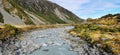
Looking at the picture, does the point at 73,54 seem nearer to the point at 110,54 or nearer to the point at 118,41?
the point at 110,54

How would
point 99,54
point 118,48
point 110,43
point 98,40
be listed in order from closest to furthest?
point 99,54 < point 118,48 < point 110,43 < point 98,40

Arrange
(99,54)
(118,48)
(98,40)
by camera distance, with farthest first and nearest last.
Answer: (98,40) → (118,48) → (99,54)

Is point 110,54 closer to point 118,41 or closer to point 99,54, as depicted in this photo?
point 99,54

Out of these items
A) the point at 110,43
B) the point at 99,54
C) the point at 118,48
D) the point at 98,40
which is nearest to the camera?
the point at 99,54

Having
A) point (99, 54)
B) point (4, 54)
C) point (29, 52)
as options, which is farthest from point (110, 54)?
point (4, 54)

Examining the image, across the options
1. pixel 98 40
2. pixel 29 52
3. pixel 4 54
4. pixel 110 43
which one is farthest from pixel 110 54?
pixel 4 54

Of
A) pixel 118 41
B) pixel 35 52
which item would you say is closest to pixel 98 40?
pixel 118 41

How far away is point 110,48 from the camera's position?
139 ft

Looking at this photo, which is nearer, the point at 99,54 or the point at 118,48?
the point at 99,54

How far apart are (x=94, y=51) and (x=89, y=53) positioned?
75.5 inches

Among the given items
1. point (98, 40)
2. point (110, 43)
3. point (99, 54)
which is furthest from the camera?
point (98, 40)

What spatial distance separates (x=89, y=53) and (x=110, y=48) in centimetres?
513

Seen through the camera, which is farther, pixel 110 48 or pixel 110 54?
pixel 110 48

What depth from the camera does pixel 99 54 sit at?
39.3 m
